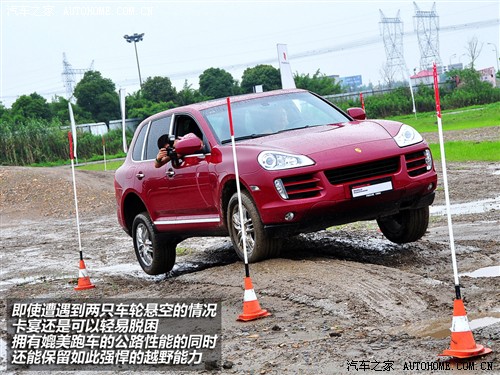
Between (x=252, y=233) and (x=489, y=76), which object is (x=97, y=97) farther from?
(x=252, y=233)

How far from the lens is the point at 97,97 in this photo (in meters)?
86.8

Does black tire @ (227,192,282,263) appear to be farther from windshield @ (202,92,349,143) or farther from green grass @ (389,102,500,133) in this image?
green grass @ (389,102,500,133)

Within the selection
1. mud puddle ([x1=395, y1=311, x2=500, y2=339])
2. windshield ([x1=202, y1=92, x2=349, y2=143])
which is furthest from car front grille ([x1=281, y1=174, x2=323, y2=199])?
mud puddle ([x1=395, y1=311, x2=500, y2=339])

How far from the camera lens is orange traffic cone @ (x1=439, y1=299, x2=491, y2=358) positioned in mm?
5539

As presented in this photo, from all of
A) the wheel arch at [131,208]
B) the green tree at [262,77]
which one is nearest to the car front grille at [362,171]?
the wheel arch at [131,208]

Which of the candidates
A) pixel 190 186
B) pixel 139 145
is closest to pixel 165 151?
pixel 190 186

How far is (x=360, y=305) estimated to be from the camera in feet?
25.0

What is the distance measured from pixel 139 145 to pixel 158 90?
7417 cm

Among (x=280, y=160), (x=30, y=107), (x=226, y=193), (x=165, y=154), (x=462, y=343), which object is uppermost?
(x=30, y=107)

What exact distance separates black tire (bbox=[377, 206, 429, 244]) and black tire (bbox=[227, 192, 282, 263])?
1.59 m

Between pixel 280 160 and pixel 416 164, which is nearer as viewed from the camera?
pixel 280 160

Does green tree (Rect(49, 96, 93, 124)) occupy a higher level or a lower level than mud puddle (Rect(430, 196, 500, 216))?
higher

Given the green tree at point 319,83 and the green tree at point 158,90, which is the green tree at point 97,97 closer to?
the green tree at point 158,90

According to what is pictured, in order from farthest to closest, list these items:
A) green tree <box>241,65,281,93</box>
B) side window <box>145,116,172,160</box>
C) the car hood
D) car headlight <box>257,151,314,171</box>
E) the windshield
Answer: green tree <box>241,65,281,93</box>
side window <box>145,116,172,160</box>
the windshield
the car hood
car headlight <box>257,151,314,171</box>
